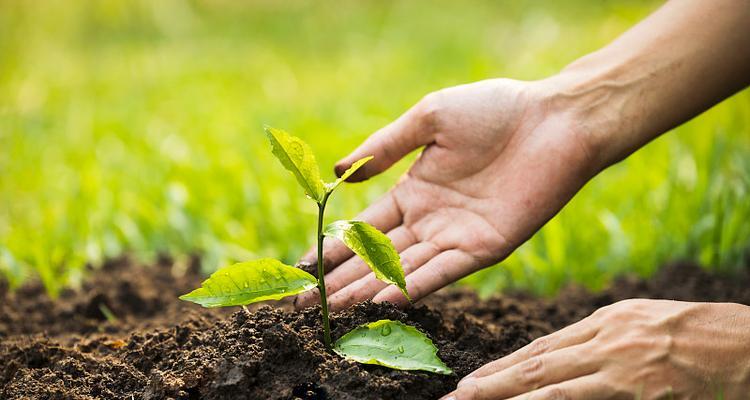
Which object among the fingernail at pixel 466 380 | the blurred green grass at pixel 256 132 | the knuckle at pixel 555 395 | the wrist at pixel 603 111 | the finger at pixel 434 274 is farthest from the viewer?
the blurred green grass at pixel 256 132

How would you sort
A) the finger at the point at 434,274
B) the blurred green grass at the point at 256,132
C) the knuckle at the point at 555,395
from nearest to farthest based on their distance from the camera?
the knuckle at the point at 555,395 → the finger at the point at 434,274 → the blurred green grass at the point at 256,132

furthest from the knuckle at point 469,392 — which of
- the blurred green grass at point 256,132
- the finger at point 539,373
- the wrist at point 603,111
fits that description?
the blurred green grass at point 256,132

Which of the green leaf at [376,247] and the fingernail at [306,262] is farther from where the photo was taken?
the fingernail at [306,262]

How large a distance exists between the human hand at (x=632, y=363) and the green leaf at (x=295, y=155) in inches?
21.4

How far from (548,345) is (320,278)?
50 centimetres

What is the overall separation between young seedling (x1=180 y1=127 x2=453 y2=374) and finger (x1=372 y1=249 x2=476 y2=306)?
0.21 m

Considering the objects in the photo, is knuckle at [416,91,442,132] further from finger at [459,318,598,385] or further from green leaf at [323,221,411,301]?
finger at [459,318,598,385]

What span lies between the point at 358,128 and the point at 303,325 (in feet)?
9.10

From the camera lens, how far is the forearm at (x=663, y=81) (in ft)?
7.13

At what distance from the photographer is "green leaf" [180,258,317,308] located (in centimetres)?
163

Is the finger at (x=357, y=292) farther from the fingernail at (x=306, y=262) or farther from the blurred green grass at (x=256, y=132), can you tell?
the blurred green grass at (x=256, y=132)

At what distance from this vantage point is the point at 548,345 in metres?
1.62

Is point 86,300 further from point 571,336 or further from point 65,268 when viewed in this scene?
point 571,336

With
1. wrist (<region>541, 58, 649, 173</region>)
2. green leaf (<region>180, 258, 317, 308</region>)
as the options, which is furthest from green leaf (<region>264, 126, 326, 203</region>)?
wrist (<region>541, 58, 649, 173</region>)
